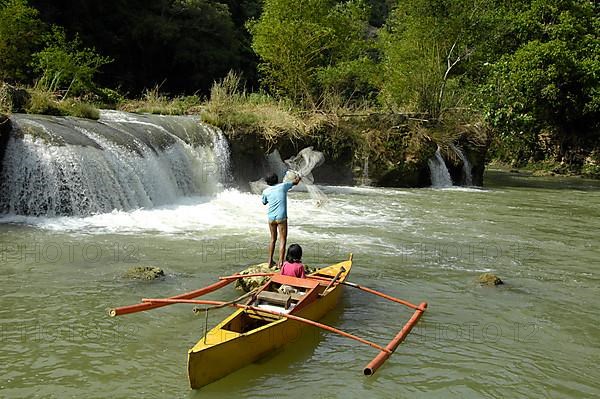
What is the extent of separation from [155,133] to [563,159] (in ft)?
66.0

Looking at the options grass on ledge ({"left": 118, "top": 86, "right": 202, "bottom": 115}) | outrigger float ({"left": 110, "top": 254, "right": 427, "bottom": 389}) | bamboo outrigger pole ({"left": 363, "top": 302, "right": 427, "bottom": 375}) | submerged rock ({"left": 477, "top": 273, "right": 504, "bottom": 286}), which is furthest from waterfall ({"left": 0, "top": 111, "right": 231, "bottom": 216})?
bamboo outrigger pole ({"left": 363, "top": 302, "right": 427, "bottom": 375})

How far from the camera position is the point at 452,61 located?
22469mm

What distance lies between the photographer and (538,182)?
22500 millimetres

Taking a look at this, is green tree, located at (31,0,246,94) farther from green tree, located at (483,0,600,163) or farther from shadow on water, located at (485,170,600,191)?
shadow on water, located at (485,170,600,191)

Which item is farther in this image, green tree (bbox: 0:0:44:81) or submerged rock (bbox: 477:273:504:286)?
green tree (bbox: 0:0:44:81)

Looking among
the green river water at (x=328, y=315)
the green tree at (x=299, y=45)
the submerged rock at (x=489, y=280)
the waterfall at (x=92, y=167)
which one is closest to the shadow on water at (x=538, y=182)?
the green tree at (x=299, y=45)

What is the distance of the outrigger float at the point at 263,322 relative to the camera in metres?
4.34

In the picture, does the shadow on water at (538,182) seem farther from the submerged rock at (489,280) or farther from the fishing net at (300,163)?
the submerged rock at (489,280)

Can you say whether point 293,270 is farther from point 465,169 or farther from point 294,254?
point 465,169

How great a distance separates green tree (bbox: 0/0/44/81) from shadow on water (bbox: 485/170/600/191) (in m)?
15.9

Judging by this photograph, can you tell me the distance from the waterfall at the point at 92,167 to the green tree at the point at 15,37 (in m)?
6.60

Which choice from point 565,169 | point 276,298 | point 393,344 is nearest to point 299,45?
point 565,169

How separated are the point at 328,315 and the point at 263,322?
1.21 meters

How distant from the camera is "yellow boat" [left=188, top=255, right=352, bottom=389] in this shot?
431cm
